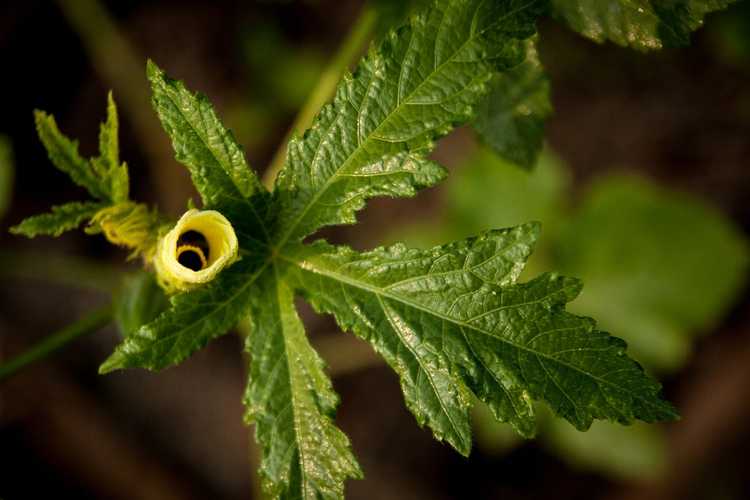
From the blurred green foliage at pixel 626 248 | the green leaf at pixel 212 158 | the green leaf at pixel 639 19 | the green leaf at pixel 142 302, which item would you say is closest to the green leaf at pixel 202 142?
the green leaf at pixel 212 158

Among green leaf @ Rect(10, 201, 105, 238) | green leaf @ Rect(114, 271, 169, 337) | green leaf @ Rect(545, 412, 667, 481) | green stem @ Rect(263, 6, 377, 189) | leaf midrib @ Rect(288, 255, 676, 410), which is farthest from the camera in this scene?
green leaf @ Rect(545, 412, 667, 481)

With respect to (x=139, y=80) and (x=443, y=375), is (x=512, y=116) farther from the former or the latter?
(x=139, y=80)

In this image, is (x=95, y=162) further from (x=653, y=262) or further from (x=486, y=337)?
(x=653, y=262)

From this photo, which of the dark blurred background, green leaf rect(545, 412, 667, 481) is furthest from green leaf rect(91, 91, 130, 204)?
green leaf rect(545, 412, 667, 481)

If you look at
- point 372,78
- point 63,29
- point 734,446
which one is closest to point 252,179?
point 372,78

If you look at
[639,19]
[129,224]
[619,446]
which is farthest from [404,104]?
[619,446]

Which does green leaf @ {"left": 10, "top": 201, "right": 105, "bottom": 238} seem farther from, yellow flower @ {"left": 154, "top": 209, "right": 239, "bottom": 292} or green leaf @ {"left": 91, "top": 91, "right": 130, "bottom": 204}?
yellow flower @ {"left": 154, "top": 209, "right": 239, "bottom": 292}
